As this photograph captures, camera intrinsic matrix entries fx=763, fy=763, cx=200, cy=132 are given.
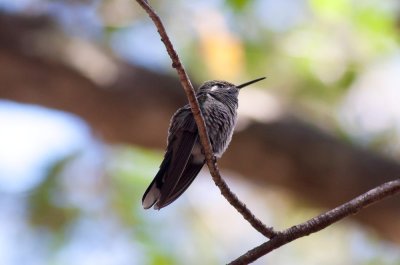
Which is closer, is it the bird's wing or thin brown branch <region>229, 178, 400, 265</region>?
thin brown branch <region>229, 178, 400, 265</region>

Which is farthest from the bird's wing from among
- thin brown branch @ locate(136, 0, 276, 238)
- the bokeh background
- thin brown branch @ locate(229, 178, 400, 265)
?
the bokeh background

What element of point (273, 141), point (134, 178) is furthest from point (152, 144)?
point (134, 178)

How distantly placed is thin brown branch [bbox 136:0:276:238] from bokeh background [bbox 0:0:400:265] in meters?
3.62

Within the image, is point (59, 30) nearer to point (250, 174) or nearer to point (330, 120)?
point (250, 174)

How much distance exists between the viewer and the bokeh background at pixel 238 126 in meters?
7.08

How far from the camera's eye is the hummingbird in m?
2.86

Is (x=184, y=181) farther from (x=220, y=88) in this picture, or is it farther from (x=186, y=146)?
(x=220, y=88)

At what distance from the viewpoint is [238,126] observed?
700cm

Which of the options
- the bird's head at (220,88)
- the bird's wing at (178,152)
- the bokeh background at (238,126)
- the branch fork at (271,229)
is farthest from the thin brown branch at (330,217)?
the bokeh background at (238,126)

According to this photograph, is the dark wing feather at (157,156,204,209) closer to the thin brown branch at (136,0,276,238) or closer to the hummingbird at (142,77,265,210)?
the hummingbird at (142,77,265,210)

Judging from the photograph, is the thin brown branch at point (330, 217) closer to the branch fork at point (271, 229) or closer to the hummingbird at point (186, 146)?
the branch fork at point (271, 229)

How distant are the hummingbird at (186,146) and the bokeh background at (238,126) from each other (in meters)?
2.73

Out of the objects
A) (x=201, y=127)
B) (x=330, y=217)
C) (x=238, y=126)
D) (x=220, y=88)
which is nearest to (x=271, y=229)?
(x=330, y=217)

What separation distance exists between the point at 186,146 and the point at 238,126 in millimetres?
4034
